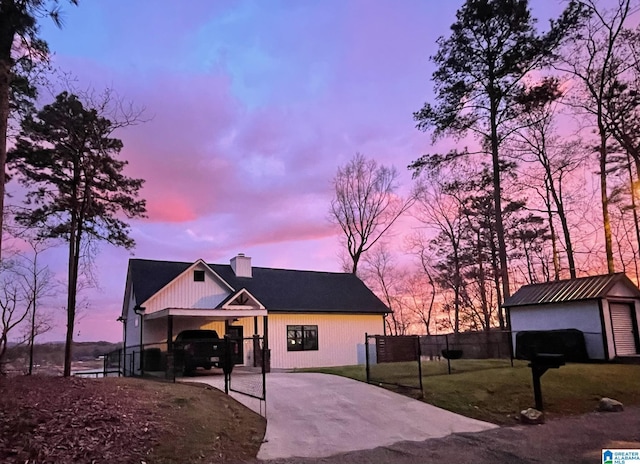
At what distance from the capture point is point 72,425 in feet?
25.1

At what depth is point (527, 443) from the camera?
341 inches

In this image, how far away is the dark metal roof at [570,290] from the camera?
19.8 m

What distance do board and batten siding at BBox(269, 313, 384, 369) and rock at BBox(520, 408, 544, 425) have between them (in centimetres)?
1527

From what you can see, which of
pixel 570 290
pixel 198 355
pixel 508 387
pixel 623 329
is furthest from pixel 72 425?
pixel 623 329

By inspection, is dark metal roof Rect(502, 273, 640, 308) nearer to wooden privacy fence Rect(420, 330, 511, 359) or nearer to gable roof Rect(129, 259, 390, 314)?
wooden privacy fence Rect(420, 330, 511, 359)

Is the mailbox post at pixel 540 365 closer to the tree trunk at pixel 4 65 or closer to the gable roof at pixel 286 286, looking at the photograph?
the tree trunk at pixel 4 65

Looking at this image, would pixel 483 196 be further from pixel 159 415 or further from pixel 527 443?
pixel 159 415

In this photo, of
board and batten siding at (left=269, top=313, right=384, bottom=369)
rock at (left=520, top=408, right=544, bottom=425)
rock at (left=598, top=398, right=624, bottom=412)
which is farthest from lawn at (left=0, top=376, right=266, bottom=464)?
board and batten siding at (left=269, top=313, right=384, bottom=369)

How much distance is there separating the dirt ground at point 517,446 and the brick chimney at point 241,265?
1949 centimetres

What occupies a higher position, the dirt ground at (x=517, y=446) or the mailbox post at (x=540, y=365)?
the mailbox post at (x=540, y=365)

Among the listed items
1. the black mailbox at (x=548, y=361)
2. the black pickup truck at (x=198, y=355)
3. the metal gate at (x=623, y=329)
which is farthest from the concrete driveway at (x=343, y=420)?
the metal gate at (x=623, y=329)

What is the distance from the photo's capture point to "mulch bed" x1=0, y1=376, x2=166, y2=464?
677 centimetres

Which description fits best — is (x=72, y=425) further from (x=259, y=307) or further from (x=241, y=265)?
(x=241, y=265)

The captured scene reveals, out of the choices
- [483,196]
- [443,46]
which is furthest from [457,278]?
[443,46]
